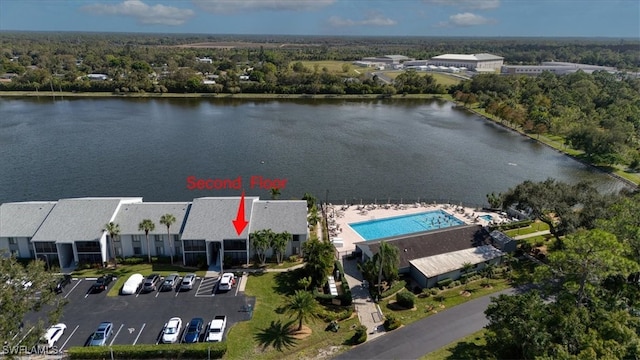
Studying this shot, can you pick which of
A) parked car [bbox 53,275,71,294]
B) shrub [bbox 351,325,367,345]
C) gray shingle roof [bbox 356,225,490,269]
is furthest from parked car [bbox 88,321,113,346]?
gray shingle roof [bbox 356,225,490,269]

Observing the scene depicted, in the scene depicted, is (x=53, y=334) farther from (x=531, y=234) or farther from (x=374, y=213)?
(x=531, y=234)

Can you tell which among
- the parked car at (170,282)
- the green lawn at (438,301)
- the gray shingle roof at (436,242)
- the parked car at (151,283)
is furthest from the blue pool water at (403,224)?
the parked car at (151,283)

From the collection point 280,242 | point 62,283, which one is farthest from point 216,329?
point 62,283

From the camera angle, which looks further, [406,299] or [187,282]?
[187,282]

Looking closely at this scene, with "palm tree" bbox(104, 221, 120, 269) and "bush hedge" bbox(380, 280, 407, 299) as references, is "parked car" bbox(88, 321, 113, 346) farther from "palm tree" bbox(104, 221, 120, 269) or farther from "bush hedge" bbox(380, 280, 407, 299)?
"bush hedge" bbox(380, 280, 407, 299)

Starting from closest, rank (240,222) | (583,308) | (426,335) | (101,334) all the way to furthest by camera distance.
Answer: (583,308), (101,334), (426,335), (240,222)

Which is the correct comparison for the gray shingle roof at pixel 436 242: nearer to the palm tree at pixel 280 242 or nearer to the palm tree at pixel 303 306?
the palm tree at pixel 280 242
